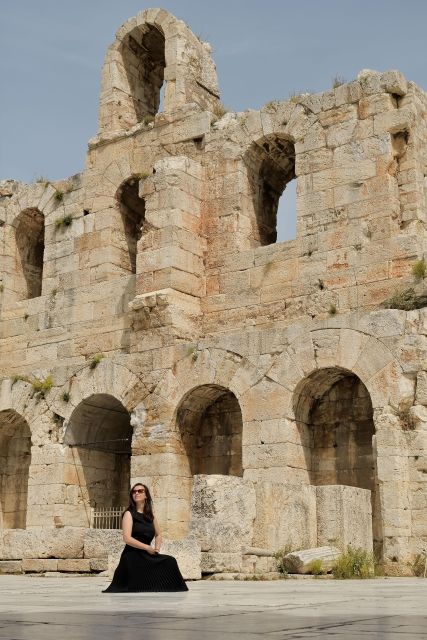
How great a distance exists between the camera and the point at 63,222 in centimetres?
1984

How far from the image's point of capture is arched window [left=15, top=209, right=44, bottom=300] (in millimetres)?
20938

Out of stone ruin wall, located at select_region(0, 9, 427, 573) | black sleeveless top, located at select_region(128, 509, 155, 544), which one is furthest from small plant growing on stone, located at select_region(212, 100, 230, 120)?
black sleeveless top, located at select_region(128, 509, 155, 544)

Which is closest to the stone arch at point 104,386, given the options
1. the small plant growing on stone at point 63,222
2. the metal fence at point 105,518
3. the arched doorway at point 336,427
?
the metal fence at point 105,518

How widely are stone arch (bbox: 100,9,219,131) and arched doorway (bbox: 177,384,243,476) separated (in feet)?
21.9

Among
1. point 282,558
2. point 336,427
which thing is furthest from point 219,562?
point 336,427

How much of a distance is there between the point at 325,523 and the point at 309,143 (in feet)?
25.7

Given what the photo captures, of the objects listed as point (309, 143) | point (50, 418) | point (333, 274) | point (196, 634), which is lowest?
point (196, 634)

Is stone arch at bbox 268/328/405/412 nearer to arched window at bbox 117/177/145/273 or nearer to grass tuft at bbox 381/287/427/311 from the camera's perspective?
grass tuft at bbox 381/287/427/311

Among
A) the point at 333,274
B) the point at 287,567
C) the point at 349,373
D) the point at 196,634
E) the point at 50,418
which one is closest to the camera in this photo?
the point at 196,634

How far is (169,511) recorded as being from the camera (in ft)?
49.3

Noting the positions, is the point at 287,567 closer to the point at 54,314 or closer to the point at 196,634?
the point at 196,634

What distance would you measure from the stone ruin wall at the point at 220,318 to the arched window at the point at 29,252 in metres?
0.09

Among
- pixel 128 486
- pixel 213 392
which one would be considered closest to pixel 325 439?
pixel 213 392

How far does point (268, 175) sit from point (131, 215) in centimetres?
335
